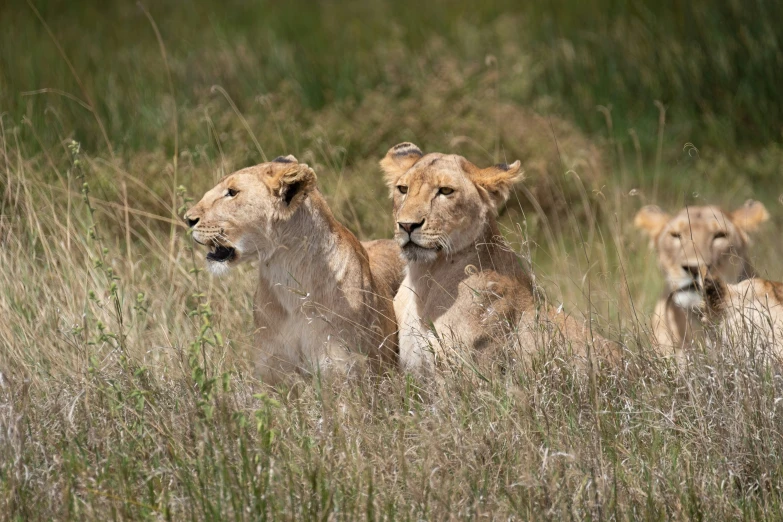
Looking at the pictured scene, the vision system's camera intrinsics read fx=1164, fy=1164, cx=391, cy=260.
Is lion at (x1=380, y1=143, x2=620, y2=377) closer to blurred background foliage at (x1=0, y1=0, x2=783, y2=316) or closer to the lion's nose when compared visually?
the lion's nose

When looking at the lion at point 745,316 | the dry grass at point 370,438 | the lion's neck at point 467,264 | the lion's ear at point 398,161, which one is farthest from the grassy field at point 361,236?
the lion's ear at point 398,161

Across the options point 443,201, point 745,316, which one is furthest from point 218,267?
point 745,316

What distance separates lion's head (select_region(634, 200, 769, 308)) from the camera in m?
6.03

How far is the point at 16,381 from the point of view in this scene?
15.9ft

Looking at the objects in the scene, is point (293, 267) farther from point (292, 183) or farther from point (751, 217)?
point (751, 217)

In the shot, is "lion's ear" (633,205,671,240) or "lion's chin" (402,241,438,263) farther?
"lion's ear" (633,205,671,240)

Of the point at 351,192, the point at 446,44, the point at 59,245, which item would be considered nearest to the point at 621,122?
the point at 446,44

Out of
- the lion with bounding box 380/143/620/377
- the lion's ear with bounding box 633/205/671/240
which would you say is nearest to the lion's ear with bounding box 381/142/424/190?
the lion with bounding box 380/143/620/377

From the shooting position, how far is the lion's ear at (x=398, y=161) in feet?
17.8

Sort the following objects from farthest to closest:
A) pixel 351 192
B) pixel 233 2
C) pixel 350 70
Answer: pixel 233 2 < pixel 350 70 < pixel 351 192

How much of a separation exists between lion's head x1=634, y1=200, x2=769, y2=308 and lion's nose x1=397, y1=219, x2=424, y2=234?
171 cm

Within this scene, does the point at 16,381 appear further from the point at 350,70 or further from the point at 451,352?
the point at 350,70

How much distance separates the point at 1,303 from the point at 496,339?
241 cm

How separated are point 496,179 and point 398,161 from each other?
541mm
